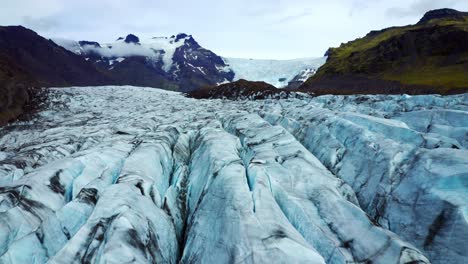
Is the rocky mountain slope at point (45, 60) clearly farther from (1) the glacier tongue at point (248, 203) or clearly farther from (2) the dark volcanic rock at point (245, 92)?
(1) the glacier tongue at point (248, 203)

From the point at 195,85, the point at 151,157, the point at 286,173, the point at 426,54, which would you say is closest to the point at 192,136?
the point at 151,157

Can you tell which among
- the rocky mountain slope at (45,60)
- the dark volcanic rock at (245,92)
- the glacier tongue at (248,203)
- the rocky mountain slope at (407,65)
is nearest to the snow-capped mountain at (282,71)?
the rocky mountain slope at (407,65)

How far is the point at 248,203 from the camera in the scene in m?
7.71

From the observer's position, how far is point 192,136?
17250 millimetres

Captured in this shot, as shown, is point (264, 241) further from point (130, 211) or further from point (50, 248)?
point (50, 248)

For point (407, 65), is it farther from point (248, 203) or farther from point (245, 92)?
point (248, 203)

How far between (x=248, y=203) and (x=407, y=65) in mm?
77432

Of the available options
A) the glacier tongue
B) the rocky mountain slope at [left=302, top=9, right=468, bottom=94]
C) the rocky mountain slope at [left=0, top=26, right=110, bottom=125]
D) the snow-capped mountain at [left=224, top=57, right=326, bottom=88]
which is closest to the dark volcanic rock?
the rocky mountain slope at [left=302, top=9, right=468, bottom=94]

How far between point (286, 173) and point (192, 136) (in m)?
7.88

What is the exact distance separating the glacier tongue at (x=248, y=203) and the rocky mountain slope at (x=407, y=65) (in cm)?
4598

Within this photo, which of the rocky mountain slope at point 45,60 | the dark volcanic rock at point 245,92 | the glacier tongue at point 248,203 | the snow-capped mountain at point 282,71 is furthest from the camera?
the snow-capped mountain at point 282,71

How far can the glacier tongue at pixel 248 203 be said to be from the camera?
6.73 meters

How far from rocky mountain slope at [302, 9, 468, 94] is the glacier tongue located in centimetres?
4598

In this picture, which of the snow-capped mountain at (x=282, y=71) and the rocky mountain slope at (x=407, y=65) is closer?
the rocky mountain slope at (x=407, y=65)
